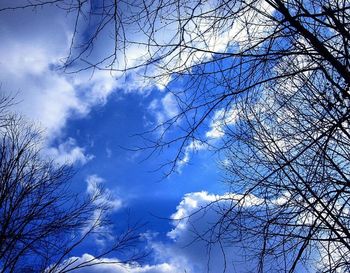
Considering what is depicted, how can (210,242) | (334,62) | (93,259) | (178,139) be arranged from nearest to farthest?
(334,62), (178,139), (210,242), (93,259)

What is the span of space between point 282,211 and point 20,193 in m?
5.55

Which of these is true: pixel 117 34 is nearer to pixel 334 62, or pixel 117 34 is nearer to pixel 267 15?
pixel 267 15

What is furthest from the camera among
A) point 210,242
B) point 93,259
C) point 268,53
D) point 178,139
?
point 93,259

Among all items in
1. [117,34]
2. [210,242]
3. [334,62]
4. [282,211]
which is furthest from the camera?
[282,211]

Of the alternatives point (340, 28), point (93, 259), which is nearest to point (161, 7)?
point (340, 28)

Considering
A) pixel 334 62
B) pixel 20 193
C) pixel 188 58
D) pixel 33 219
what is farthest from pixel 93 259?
pixel 334 62

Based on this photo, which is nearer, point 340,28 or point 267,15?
point 340,28

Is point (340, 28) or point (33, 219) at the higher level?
point (33, 219)

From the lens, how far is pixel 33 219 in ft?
21.5

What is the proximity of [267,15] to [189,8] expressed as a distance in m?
0.57

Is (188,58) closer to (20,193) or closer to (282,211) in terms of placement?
(282,211)

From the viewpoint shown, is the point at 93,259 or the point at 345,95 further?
the point at 93,259

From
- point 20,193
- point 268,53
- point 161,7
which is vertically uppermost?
point 20,193

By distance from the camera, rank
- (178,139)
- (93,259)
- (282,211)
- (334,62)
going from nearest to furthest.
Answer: (334,62) < (178,139) < (282,211) < (93,259)
